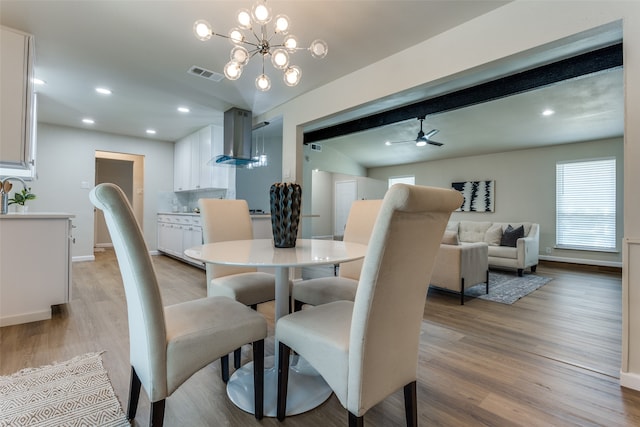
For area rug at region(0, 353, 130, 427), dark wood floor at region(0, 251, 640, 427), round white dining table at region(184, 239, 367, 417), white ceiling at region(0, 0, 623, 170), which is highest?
white ceiling at region(0, 0, 623, 170)

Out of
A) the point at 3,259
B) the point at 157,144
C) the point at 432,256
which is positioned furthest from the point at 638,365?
the point at 157,144

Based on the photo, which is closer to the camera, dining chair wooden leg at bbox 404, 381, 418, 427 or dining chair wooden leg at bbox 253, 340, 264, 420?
dining chair wooden leg at bbox 404, 381, 418, 427

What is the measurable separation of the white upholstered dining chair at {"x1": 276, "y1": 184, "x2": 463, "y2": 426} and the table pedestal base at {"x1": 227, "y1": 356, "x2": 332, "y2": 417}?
1.43 feet

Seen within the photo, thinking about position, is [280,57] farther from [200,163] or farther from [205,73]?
[200,163]

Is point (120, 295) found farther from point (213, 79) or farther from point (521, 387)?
point (521, 387)

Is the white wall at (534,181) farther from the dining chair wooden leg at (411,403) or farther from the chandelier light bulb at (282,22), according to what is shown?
the chandelier light bulb at (282,22)

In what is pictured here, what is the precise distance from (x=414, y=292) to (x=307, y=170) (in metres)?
6.61

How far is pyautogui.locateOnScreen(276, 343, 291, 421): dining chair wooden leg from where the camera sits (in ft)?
4.31

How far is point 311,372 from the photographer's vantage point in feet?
5.65

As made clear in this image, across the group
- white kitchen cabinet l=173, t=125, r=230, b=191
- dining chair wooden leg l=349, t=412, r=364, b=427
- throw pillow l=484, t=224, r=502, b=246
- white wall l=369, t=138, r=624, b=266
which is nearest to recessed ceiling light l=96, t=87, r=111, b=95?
white kitchen cabinet l=173, t=125, r=230, b=191

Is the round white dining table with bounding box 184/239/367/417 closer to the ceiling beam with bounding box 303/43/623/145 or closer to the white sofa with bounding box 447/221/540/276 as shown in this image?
the ceiling beam with bounding box 303/43/623/145

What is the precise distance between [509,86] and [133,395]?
13.2 feet

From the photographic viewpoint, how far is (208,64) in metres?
3.03

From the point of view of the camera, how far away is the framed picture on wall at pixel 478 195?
6703mm
